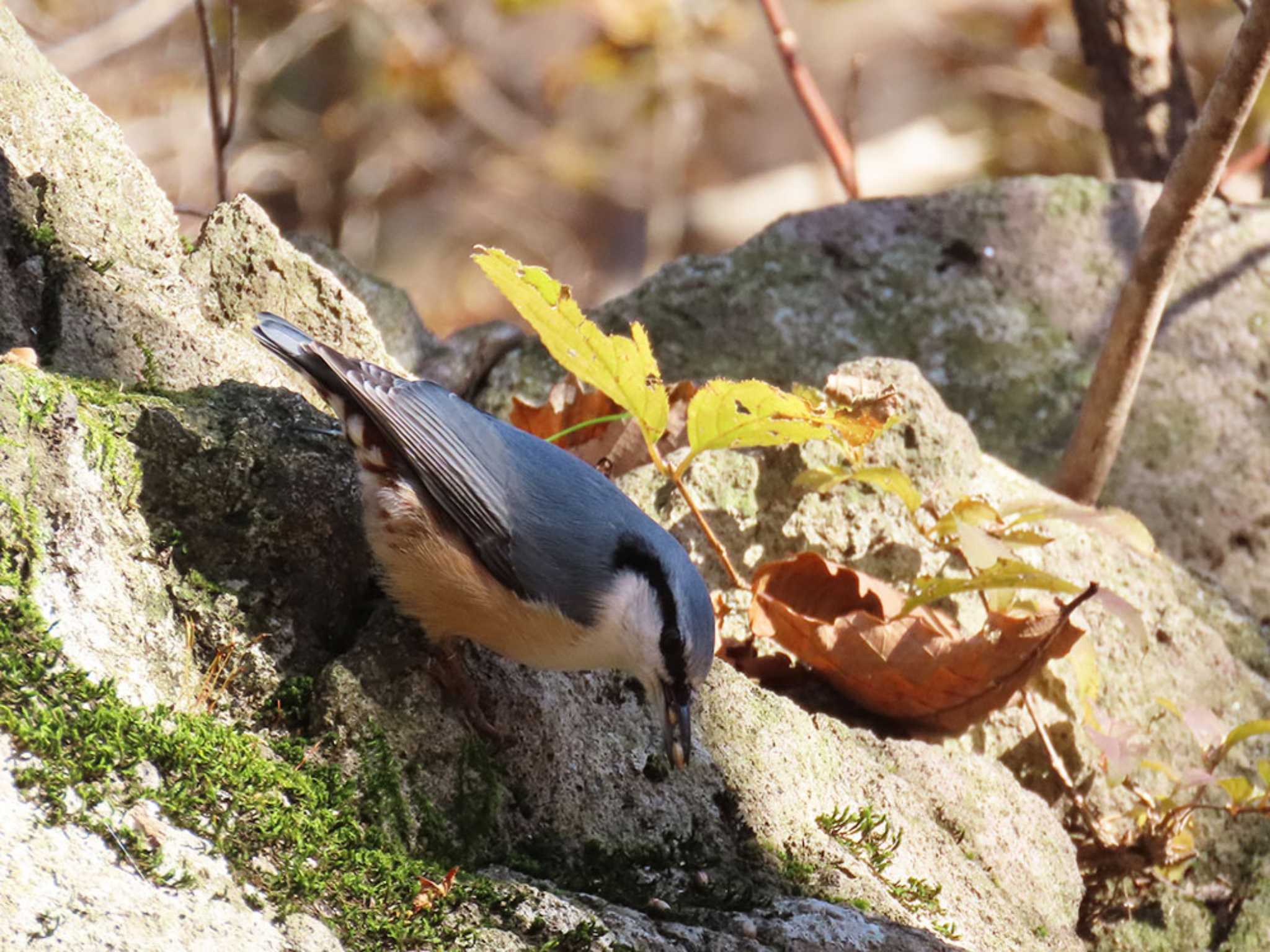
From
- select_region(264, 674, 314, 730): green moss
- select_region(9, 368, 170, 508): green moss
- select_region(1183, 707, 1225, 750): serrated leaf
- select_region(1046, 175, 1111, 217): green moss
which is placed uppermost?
select_region(1046, 175, 1111, 217): green moss

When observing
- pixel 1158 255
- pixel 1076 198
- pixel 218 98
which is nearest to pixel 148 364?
pixel 218 98

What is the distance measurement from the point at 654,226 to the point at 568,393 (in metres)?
7.55

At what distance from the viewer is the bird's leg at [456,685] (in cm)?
231

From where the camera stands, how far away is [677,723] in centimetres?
238

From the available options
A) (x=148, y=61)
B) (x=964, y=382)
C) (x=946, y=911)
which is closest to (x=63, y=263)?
(x=946, y=911)

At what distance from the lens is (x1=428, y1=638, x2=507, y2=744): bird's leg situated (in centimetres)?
231

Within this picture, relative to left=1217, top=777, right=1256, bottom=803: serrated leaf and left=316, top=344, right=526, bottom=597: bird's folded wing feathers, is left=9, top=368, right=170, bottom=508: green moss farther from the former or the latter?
left=1217, top=777, right=1256, bottom=803: serrated leaf

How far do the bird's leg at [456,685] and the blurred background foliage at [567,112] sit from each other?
A: 5196 millimetres

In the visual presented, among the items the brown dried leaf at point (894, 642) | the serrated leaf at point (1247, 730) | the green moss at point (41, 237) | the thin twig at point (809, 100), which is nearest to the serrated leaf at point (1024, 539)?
the brown dried leaf at point (894, 642)

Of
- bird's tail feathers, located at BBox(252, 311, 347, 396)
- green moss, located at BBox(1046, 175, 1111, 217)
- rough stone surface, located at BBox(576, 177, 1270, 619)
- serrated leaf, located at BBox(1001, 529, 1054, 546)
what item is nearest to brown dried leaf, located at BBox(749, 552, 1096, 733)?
serrated leaf, located at BBox(1001, 529, 1054, 546)

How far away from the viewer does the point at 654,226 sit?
10.7 metres

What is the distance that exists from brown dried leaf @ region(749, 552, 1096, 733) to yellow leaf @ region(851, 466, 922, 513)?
0.19 m

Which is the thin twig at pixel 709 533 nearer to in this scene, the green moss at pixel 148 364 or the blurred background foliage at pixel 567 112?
the green moss at pixel 148 364

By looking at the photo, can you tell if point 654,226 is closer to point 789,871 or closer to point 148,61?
point 148,61
